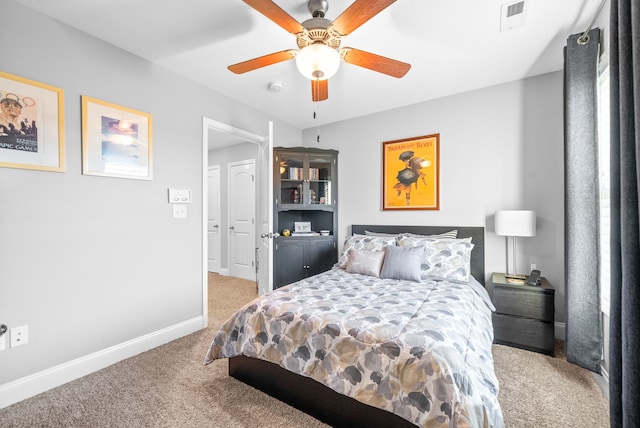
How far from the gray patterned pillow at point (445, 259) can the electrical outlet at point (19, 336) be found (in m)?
3.08

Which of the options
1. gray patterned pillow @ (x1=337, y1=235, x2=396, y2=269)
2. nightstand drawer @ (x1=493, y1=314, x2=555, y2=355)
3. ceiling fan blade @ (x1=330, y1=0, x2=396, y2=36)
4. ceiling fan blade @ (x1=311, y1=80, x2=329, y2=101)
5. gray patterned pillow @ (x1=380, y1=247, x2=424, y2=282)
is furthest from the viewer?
gray patterned pillow @ (x1=337, y1=235, x2=396, y2=269)

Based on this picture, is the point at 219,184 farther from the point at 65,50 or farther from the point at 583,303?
the point at 583,303

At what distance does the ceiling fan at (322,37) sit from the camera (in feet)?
5.00

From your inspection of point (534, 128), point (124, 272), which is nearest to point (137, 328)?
point (124, 272)

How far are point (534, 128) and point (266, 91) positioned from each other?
2868 millimetres

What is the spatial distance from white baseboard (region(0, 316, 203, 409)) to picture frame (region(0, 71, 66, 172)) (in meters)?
1.44

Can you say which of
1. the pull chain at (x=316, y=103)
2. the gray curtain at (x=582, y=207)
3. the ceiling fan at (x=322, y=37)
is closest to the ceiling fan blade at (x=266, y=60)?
the ceiling fan at (x=322, y=37)

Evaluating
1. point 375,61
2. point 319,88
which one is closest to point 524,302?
point 375,61

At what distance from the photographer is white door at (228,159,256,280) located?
204 inches

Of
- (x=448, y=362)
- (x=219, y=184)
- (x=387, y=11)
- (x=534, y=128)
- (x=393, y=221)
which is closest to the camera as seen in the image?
(x=448, y=362)

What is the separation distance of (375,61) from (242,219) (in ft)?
13.1

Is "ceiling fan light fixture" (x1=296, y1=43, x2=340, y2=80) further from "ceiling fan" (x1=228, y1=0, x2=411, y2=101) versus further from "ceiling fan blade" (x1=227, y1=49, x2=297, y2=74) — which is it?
"ceiling fan blade" (x1=227, y1=49, x2=297, y2=74)

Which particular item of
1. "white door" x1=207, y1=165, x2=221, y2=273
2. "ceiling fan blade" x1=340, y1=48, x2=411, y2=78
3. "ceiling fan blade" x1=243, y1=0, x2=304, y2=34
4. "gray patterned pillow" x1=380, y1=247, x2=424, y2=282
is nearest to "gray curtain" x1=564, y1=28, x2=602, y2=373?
"gray patterned pillow" x1=380, y1=247, x2=424, y2=282

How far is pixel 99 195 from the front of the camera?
227 centimetres
